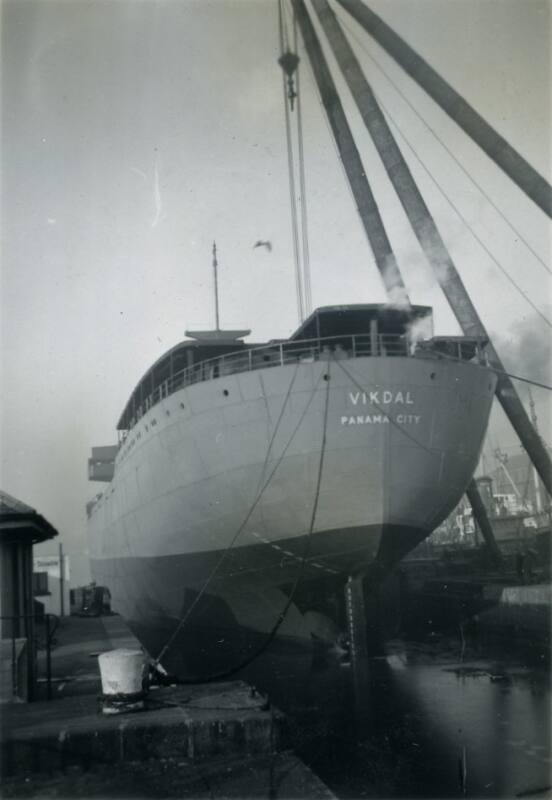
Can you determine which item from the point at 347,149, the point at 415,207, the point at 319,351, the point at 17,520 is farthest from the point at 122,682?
the point at 347,149

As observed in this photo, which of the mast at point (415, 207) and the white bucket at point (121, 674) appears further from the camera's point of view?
the mast at point (415, 207)

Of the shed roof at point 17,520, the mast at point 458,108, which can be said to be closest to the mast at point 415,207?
the mast at point 458,108

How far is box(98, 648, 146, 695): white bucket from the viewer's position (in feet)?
19.9

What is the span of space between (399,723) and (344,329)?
7526 millimetres

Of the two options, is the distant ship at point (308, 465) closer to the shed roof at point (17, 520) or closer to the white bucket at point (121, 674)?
the shed roof at point (17, 520)

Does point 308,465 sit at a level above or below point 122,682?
above

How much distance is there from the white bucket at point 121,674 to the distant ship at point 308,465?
234 inches

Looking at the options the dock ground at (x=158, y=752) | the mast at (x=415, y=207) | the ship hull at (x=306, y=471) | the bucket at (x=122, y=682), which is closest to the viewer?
the dock ground at (x=158, y=752)

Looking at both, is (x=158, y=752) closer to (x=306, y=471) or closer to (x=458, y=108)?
(x=306, y=471)

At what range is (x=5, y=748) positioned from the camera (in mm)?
5258

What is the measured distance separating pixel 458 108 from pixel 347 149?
5255mm

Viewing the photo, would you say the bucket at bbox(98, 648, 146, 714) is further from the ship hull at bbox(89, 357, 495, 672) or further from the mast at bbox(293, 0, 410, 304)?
the mast at bbox(293, 0, 410, 304)

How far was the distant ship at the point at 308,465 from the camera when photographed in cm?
1194

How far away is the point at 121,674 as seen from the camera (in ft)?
19.9
